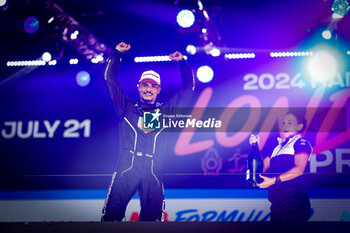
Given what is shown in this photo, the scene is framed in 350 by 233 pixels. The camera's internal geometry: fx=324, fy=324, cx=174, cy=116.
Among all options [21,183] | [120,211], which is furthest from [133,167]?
[21,183]

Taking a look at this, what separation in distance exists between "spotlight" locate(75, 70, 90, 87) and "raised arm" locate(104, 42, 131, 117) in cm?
91

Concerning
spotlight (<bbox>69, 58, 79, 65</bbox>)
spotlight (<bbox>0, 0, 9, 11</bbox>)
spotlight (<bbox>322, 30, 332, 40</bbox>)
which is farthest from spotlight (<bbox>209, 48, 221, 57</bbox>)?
spotlight (<bbox>0, 0, 9, 11</bbox>)

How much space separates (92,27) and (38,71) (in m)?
1.00

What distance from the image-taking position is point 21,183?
159 inches

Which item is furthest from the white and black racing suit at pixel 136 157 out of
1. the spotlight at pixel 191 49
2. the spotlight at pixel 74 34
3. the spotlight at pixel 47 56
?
the spotlight at pixel 47 56

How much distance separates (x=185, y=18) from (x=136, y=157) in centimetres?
163

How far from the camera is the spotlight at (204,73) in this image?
4.18m

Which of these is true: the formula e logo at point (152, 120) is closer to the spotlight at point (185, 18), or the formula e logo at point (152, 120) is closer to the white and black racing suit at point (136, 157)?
the white and black racing suit at point (136, 157)

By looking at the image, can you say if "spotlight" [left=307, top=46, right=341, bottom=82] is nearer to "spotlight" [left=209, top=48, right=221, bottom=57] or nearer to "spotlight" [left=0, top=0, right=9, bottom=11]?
"spotlight" [left=209, top=48, right=221, bottom=57]

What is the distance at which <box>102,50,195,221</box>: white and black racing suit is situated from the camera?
333cm

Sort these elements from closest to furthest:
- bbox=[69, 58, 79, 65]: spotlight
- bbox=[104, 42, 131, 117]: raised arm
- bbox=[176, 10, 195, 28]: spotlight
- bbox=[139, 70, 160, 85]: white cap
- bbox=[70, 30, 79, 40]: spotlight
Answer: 1. bbox=[104, 42, 131, 117]: raised arm
2. bbox=[176, 10, 195, 28]: spotlight
3. bbox=[139, 70, 160, 85]: white cap
4. bbox=[70, 30, 79, 40]: spotlight
5. bbox=[69, 58, 79, 65]: spotlight

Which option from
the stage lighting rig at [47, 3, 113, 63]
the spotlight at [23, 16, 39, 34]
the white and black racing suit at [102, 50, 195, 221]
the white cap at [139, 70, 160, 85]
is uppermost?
the stage lighting rig at [47, 3, 113, 63]

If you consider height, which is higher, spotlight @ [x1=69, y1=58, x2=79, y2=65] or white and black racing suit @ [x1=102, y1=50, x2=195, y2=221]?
spotlight @ [x1=69, y1=58, x2=79, y2=65]

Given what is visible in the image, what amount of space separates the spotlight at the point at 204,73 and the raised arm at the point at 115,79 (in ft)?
3.41
